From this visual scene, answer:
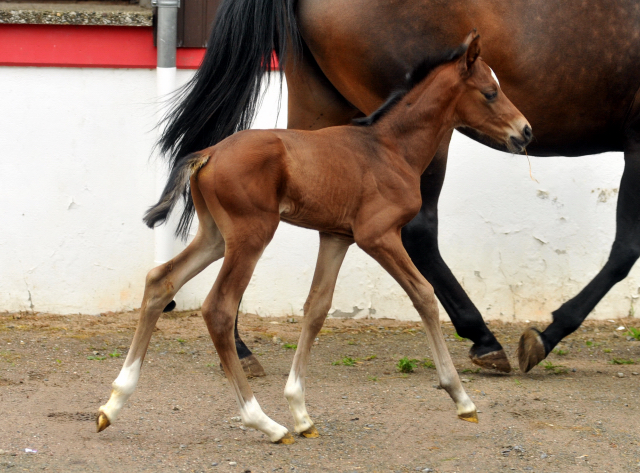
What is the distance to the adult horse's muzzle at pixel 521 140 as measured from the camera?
3.33 m

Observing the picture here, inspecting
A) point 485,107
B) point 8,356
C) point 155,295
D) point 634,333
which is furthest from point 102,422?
point 634,333

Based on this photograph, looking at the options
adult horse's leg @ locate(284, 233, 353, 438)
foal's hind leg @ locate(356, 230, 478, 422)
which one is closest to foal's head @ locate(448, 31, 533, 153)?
foal's hind leg @ locate(356, 230, 478, 422)

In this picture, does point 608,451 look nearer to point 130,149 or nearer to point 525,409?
point 525,409

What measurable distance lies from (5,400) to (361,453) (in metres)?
1.70

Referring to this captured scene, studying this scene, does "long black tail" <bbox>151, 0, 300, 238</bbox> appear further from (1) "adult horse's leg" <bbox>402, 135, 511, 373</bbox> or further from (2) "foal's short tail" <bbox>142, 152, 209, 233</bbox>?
(1) "adult horse's leg" <bbox>402, 135, 511, 373</bbox>

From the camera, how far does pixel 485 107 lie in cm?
332

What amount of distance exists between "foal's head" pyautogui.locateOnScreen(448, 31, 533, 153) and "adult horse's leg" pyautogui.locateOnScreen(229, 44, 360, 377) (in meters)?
1.11

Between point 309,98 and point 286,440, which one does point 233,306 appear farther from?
point 309,98

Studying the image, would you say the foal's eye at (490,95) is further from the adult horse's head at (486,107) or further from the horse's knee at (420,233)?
the horse's knee at (420,233)

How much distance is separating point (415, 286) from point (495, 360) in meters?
1.33

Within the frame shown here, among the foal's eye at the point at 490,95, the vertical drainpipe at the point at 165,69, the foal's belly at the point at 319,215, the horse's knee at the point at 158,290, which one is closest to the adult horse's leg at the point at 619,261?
the foal's eye at the point at 490,95

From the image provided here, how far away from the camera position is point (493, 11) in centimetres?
396

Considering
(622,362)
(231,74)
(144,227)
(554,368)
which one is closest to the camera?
(231,74)

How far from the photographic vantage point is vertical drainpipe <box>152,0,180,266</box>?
17.3ft
